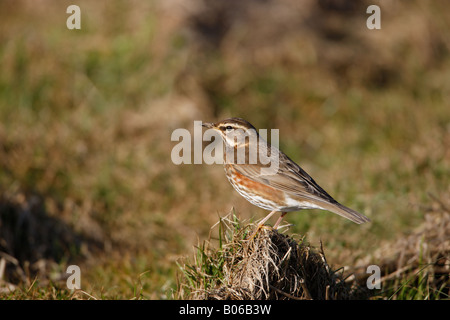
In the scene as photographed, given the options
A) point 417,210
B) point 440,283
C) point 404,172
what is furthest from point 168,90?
point 440,283

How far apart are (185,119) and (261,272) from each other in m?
6.02

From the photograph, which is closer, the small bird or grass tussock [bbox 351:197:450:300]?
the small bird

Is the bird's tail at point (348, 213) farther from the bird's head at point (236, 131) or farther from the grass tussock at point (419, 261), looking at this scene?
the bird's head at point (236, 131)

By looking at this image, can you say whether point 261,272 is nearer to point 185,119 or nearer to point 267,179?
point 267,179

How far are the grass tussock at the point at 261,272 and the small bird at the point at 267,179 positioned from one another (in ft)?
1.02

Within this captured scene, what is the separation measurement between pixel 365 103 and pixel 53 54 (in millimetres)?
6650

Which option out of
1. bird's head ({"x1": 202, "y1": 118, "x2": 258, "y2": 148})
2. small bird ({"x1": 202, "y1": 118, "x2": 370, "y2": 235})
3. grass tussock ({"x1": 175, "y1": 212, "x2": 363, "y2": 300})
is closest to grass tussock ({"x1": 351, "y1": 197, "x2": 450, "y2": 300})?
grass tussock ({"x1": 175, "y1": 212, "x2": 363, "y2": 300})

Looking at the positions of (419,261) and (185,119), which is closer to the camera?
(419,261)

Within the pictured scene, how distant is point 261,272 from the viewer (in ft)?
15.3

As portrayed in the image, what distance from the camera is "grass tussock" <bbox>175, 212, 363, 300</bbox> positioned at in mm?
4625

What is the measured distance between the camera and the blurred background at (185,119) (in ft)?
23.8

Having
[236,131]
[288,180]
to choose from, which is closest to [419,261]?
[288,180]

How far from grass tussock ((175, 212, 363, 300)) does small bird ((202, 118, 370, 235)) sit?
12.2 inches

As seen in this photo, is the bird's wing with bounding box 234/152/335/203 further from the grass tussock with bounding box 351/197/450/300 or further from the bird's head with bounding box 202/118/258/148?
the grass tussock with bounding box 351/197/450/300
